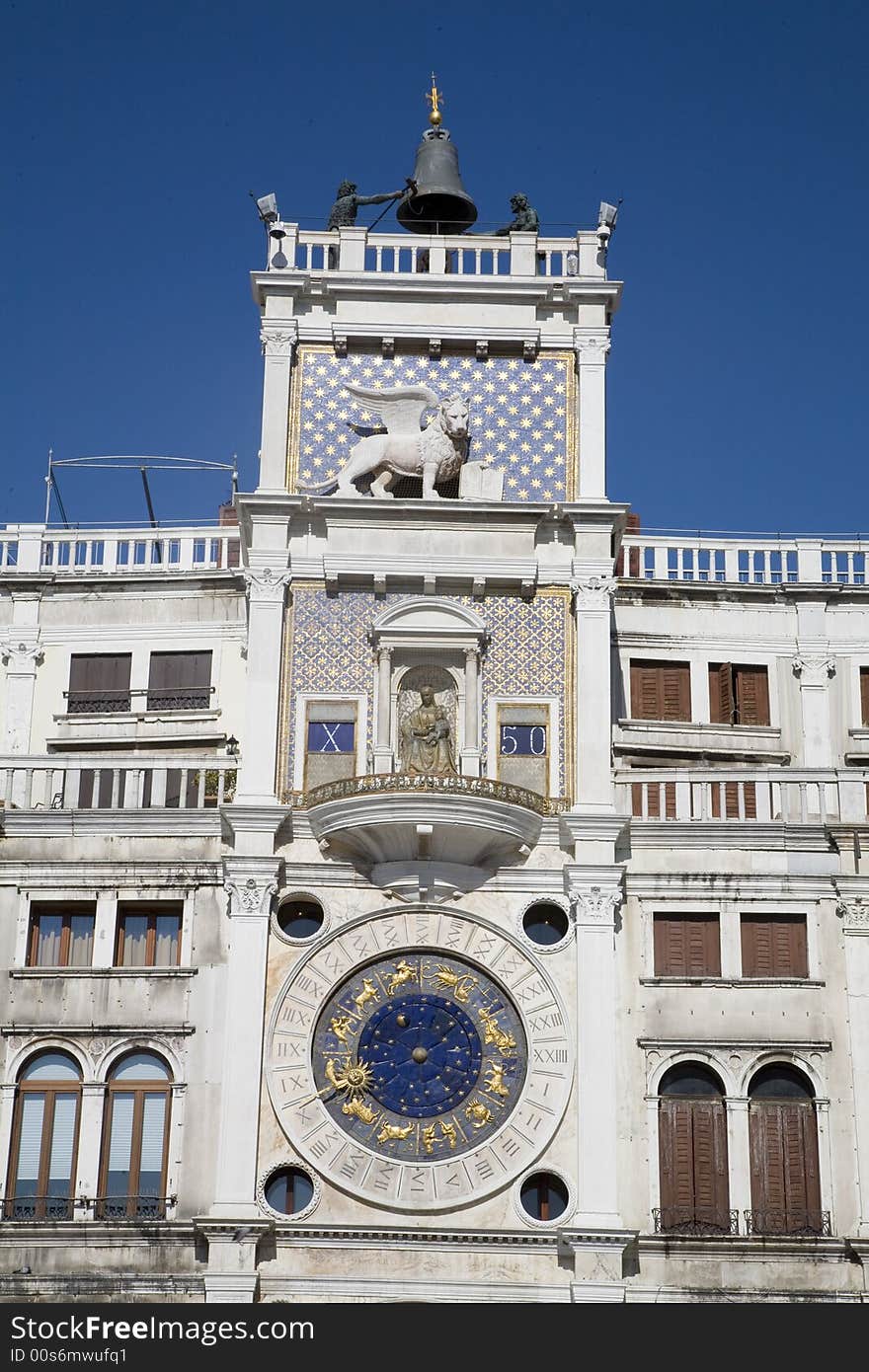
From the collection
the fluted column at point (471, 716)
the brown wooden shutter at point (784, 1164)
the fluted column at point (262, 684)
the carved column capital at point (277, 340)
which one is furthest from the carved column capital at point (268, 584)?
the brown wooden shutter at point (784, 1164)

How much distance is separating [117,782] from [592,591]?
9.03 m

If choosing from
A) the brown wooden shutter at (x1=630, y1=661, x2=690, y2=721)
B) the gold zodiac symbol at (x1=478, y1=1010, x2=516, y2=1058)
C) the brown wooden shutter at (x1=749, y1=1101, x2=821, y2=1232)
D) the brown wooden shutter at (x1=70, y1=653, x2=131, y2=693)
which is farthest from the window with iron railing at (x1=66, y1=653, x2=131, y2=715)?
the brown wooden shutter at (x1=749, y1=1101, x2=821, y2=1232)

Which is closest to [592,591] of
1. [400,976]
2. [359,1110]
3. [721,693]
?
[721,693]

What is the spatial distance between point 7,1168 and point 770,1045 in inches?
495

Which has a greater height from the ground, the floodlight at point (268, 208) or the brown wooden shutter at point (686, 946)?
the floodlight at point (268, 208)

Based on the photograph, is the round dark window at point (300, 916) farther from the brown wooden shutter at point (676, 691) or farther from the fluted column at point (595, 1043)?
the brown wooden shutter at point (676, 691)

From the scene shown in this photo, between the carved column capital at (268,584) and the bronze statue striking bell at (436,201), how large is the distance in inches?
342

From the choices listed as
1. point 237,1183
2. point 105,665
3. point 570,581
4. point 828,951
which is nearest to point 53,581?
point 105,665

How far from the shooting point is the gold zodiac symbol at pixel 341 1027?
4006 cm

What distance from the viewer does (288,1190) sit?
129ft

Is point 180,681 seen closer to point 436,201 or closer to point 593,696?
point 593,696

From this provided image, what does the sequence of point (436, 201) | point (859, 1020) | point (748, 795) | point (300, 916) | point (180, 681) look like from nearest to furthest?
point (859, 1020), point (300, 916), point (748, 795), point (180, 681), point (436, 201)

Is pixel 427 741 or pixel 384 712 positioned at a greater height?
pixel 384 712

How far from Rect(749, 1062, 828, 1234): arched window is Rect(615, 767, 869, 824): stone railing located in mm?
4578
